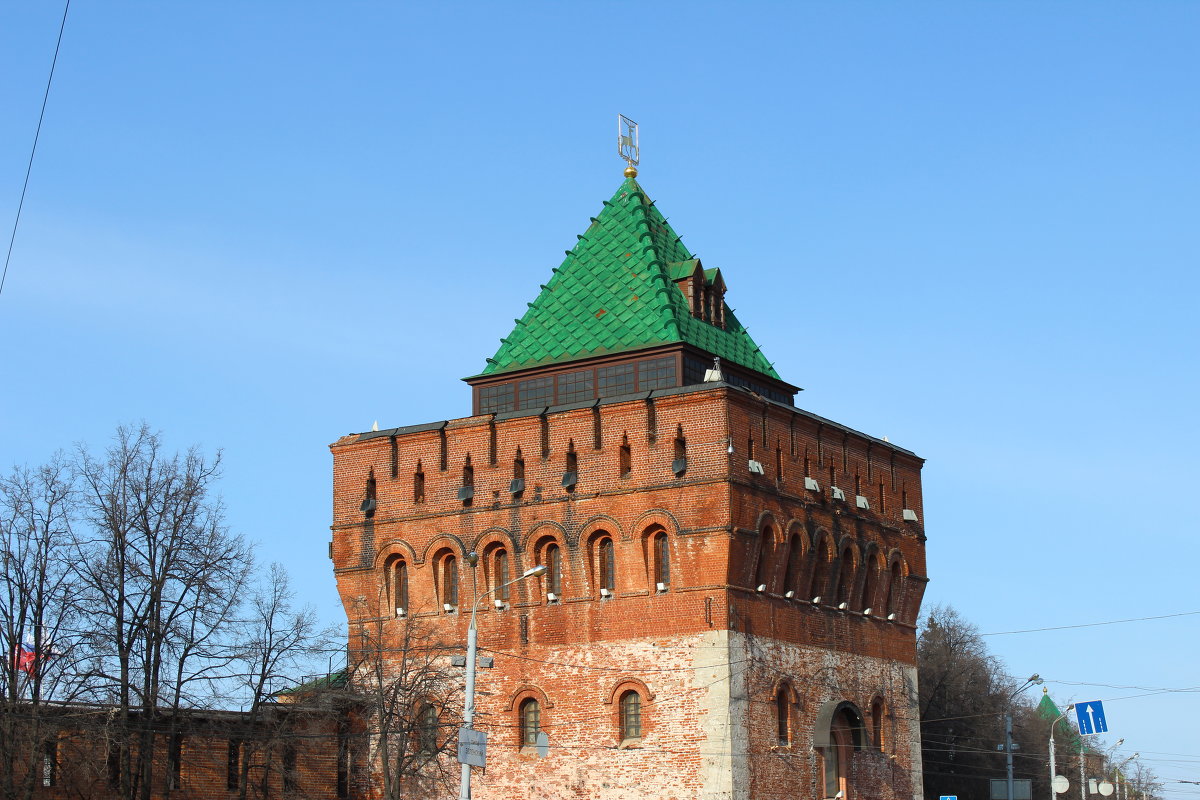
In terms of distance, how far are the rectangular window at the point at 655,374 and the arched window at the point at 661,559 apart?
489cm

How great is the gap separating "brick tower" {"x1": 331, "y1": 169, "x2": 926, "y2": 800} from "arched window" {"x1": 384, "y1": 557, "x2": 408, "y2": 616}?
6 centimetres

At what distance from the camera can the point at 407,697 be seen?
44281 mm

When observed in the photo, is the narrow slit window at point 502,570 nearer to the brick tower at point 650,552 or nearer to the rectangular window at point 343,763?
the brick tower at point 650,552

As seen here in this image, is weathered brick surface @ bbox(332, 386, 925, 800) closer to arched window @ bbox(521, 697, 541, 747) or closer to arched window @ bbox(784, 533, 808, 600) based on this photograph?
arched window @ bbox(784, 533, 808, 600)

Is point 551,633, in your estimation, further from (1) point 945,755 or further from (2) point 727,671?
(1) point 945,755

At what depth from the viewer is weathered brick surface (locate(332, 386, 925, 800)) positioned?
4144 centimetres

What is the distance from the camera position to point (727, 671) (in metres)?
40.8

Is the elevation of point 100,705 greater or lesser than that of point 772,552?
lesser

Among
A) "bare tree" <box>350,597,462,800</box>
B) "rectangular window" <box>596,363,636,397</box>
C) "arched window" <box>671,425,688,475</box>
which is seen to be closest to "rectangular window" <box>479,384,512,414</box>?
"rectangular window" <box>596,363,636,397</box>

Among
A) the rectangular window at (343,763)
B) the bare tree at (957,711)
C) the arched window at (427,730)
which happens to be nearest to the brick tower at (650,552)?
the arched window at (427,730)

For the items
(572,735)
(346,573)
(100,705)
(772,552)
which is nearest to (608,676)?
(572,735)

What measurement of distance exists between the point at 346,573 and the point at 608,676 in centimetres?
917

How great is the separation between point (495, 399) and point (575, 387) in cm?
266

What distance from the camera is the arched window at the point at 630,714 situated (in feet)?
138
